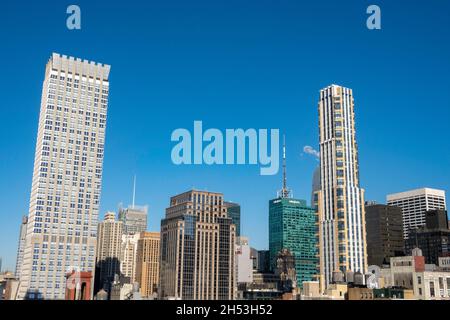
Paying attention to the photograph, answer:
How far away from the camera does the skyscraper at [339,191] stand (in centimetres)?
5791

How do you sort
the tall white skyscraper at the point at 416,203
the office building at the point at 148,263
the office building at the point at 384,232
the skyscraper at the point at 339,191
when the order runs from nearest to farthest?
the skyscraper at the point at 339,191 → the office building at the point at 384,232 → the office building at the point at 148,263 → the tall white skyscraper at the point at 416,203

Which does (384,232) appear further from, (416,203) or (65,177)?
(65,177)

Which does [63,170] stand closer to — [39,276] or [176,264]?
[39,276]

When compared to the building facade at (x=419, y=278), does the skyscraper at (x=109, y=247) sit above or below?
above

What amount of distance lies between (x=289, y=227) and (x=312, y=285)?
132ft

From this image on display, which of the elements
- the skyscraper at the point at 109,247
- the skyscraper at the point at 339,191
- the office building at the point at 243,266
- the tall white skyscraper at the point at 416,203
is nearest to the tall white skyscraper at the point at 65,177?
the office building at the point at 243,266

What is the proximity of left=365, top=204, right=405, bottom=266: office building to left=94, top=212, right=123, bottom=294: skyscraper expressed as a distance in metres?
45.2

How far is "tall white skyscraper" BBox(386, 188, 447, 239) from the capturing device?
91.5 m

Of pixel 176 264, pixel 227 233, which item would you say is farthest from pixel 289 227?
pixel 176 264

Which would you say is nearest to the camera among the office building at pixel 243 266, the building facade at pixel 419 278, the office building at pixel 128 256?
the building facade at pixel 419 278

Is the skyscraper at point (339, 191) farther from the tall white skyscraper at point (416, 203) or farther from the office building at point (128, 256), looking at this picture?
the office building at point (128, 256)

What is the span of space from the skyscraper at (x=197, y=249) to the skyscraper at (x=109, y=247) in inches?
783
